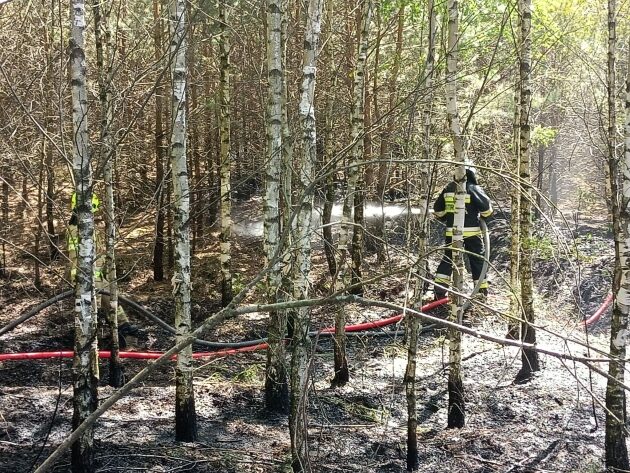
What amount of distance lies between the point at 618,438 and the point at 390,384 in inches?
130

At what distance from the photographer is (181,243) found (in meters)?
6.41

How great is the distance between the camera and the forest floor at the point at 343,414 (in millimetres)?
6418

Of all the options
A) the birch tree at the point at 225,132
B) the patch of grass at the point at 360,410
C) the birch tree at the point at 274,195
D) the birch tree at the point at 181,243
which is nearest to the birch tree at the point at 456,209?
the patch of grass at the point at 360,410

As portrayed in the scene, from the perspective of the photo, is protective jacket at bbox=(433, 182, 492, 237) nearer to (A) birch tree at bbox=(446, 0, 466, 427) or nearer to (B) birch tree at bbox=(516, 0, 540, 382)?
(B) birch tree at bbox=(516, 0, 540, 382)

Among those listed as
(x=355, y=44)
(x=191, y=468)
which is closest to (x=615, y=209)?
(x=191, y=468)

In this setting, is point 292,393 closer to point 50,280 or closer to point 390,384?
point 390,384

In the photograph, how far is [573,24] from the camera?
1035 centimetres

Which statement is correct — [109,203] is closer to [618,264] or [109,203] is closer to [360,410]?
[360,410]

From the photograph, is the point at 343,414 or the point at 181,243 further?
the point at 343,414

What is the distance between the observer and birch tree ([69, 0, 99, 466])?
4797 mm

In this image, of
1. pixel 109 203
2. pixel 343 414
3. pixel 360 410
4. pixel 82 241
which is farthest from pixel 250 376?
pixel 82 241

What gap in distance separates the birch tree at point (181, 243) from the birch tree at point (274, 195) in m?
0.87

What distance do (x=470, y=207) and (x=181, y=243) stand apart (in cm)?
615

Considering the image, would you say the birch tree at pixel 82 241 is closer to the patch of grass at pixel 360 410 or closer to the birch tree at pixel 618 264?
the patch of grass at pixel 360 410
